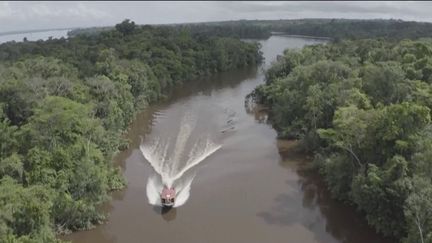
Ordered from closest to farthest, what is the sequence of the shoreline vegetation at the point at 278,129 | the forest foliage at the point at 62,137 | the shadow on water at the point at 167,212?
1. the forest foliage at the point at 62,137
2. the shoreline vegetation at the point at 278,129
3. the shadow on water at the point at 167,212

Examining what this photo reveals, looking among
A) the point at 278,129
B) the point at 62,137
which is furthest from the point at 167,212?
the point at 278,129

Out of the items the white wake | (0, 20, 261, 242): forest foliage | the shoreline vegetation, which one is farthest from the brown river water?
(0, 20, 261, 242): forest foliage

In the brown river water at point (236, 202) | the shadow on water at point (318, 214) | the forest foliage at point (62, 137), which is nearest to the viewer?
the forest foliage at point (62, 137)

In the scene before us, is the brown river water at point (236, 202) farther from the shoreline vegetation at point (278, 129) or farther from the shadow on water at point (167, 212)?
the shoreline vegetation at point (278, 129)

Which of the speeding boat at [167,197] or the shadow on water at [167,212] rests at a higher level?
the speeding boat at [167,197]

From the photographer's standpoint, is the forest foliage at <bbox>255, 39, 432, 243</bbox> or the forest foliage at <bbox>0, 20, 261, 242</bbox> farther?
the forest foliage at <bbox>255, 39, 432, 243</bbox>

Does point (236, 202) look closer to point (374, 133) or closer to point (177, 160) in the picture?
point (177, 160)

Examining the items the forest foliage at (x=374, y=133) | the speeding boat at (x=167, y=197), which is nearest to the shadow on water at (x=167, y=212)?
the speeding boat at (x=167, y=197)

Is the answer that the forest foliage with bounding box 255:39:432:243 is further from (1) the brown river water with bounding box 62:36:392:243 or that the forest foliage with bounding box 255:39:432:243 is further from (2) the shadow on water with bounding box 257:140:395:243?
(1) the brown river water with bounding box 62:36:392:243
